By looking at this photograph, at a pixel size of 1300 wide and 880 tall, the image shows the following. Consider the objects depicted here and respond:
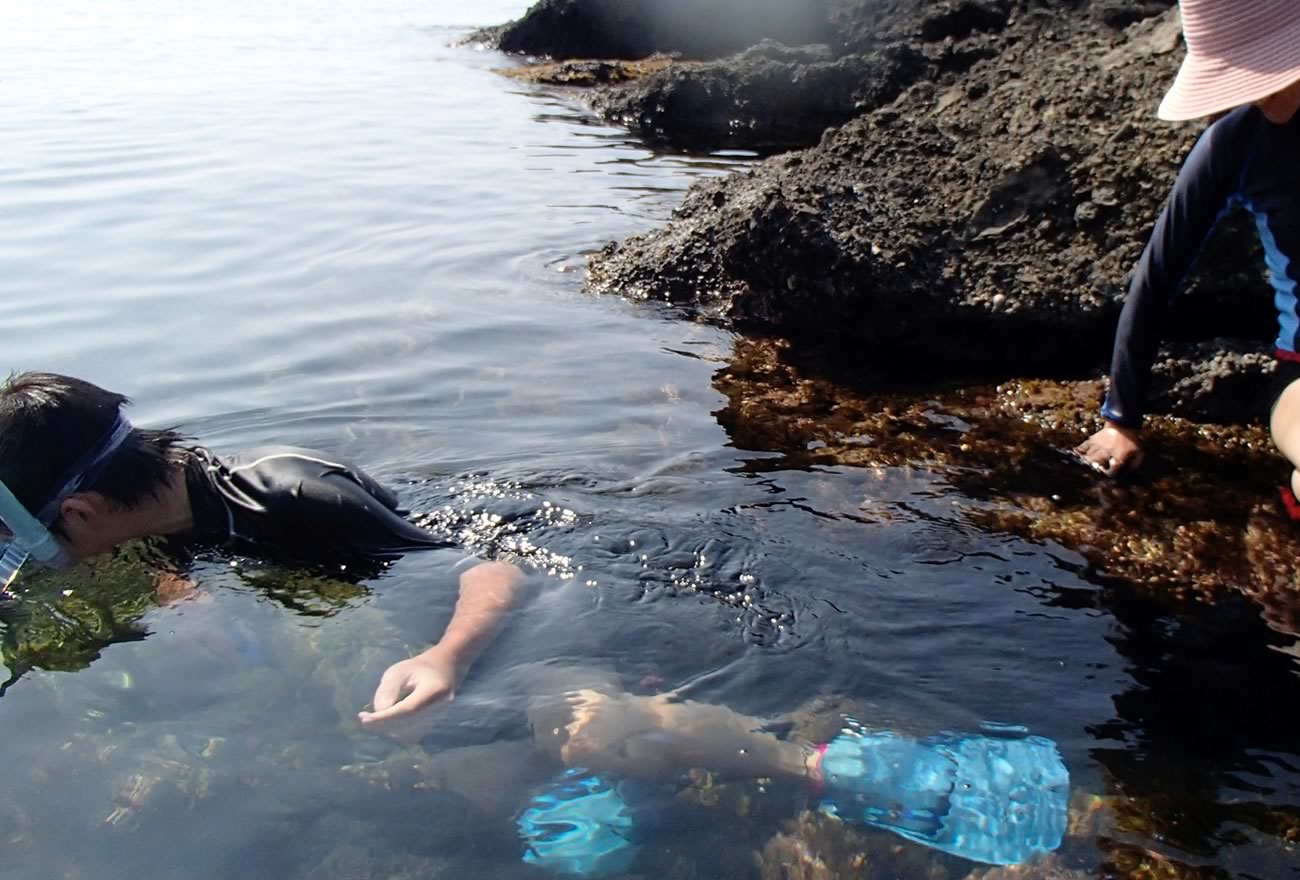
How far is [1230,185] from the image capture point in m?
3.25

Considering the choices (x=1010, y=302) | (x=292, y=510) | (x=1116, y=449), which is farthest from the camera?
(x=1010, y=302)

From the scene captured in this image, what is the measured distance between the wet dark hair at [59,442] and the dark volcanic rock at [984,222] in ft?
11.5

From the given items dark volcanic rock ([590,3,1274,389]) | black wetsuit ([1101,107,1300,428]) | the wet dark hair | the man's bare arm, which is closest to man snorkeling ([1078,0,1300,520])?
black wetsuit ([1101,107,1300,428])

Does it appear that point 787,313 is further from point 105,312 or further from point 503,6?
point 503,6

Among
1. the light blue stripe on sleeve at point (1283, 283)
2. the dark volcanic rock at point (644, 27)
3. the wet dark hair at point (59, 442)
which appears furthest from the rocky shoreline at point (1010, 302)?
the dark volcanic rock at point (644, 27)

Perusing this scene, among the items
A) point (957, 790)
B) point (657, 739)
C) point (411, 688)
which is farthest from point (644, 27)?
point (957, 790)

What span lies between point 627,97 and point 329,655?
1432cm

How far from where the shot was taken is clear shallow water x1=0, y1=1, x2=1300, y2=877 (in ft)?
8.67

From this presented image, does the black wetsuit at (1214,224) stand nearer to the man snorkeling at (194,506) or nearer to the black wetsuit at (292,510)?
the man snorkeling at (194,506)

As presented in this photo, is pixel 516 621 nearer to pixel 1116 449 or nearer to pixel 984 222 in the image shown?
pixel 1116 449

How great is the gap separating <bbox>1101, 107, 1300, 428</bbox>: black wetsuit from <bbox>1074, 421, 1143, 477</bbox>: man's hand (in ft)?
0.13

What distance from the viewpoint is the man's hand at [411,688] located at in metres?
2.80

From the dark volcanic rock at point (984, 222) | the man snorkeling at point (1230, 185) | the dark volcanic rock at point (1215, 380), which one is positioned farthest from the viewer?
the dark volcanic rock at point (984, 222)

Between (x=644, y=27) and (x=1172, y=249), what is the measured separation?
23542mm
